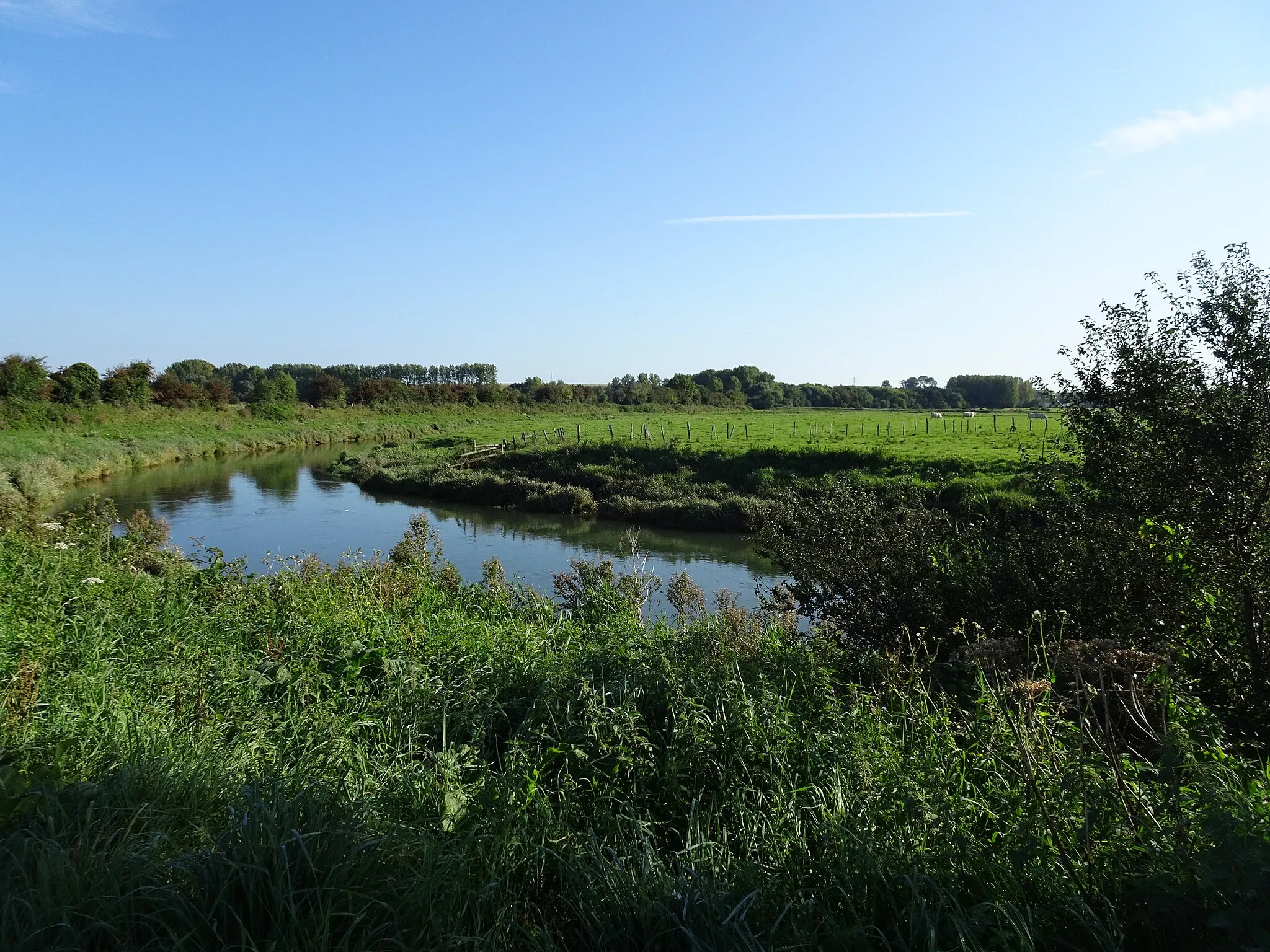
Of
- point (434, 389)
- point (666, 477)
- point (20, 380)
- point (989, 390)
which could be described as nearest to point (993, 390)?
point (989, 390)

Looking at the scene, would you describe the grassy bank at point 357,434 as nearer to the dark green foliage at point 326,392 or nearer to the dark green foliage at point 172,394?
the dark green foliage at point 172,394

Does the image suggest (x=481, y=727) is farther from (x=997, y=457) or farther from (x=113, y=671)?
(x=997, y=457)

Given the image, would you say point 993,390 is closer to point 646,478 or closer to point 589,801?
point 646,478

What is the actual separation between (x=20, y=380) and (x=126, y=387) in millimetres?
7625

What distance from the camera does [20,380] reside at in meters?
40.6

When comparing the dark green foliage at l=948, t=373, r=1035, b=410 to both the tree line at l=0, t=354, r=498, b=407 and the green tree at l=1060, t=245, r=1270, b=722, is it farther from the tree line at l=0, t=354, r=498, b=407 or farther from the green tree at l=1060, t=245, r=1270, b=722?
the green tree at l=1060, t=245, r=1270, b=722

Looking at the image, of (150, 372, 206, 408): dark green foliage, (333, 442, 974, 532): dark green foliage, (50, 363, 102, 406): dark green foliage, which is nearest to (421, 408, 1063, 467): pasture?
(333, 442, 974, 532): dark green foliage

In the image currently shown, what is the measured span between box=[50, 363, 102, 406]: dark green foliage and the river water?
536 inches

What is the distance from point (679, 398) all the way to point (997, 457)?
65047 millimetres

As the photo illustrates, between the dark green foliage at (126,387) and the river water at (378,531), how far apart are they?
621 inches

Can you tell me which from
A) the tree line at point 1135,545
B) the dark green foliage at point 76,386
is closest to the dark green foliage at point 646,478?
the tree line at point 1135,545

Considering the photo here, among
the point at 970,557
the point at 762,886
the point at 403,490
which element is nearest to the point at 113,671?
the point at 762,886

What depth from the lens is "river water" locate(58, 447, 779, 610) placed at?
18.2m

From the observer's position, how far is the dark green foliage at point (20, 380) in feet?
132
